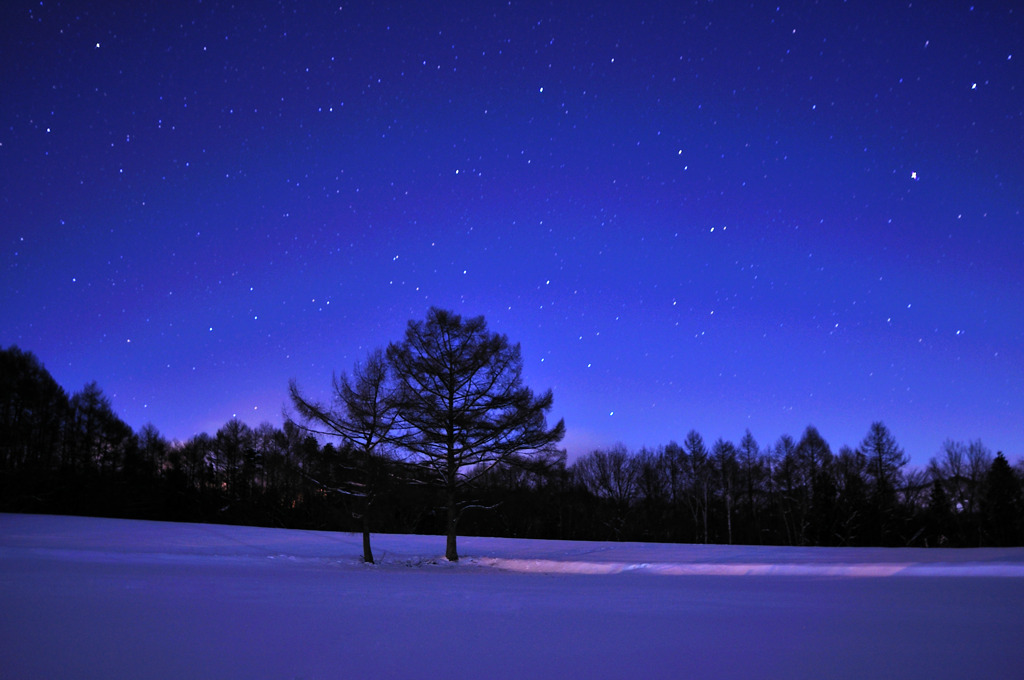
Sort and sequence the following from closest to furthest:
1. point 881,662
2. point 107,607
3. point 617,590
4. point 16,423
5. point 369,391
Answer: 1. point 881,662
2. point 107,607
3. point 617,590
4. point 369,391
5. point 16,423

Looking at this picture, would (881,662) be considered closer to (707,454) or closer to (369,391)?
(369,391)

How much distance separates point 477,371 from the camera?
69.9 feet

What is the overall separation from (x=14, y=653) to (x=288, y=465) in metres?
17.1

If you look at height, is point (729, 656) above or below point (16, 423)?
below

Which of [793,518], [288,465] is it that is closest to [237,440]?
[288,465]

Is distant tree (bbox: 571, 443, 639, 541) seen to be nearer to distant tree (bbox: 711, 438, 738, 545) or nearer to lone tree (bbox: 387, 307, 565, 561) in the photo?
distant tree (bbox: 711, 438, 738, 545)

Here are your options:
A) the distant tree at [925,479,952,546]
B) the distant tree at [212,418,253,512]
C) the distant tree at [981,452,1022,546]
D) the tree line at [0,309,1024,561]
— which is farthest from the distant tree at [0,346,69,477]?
the distant tree at [981,452,1022,546]

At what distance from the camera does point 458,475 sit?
21219mm

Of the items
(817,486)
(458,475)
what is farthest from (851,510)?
(458,475)

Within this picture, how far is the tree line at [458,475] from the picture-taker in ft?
67.2

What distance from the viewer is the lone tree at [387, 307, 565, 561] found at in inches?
806

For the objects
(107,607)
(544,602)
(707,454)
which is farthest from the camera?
(707,454)

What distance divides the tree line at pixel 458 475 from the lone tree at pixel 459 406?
0.19ft

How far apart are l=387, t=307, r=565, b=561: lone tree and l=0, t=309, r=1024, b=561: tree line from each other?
0.19 feet
